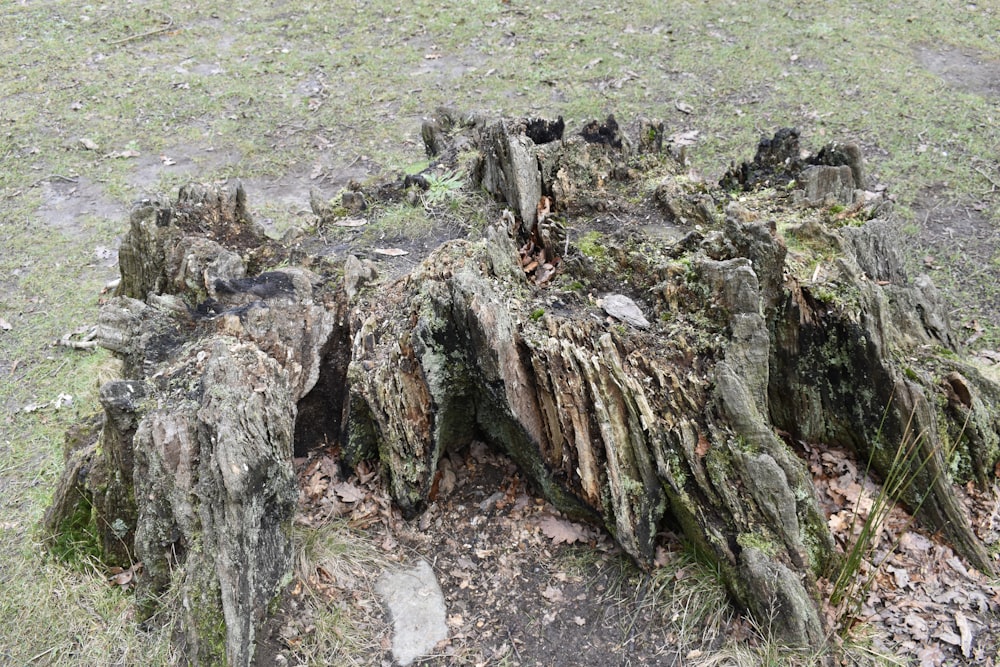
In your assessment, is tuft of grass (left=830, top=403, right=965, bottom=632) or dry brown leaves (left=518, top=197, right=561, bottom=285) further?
dry brown leaves (left=518, top=197, right=561, bottom=285)

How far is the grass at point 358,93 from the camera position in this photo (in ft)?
27.1

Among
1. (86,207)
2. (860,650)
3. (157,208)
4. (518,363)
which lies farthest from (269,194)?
(860,650)

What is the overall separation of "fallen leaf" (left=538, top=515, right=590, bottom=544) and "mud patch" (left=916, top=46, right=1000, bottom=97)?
9594 millimetres

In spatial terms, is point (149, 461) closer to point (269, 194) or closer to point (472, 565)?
point (472, 565)

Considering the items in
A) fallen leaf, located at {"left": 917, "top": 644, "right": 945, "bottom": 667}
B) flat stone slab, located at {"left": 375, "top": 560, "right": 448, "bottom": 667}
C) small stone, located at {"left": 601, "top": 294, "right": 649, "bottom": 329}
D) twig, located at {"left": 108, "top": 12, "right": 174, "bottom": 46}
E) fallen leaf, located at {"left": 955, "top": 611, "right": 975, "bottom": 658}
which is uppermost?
small stone, located at {"left": 601, "top": 294, "right": 649, "bottom": 329}

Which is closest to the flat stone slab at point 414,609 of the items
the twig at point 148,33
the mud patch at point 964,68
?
the mud patch at point 964,68

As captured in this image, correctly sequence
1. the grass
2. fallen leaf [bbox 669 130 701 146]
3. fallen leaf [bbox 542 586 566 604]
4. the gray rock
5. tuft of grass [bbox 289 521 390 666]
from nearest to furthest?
tuft of grass [bbox 289 521 390 666], fallen leaf [bbox 542 586 566 604], the gray rock, the grass, fallen leaf [bbox 669 130 701 146]

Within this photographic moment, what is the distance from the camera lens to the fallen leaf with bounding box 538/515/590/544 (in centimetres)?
426

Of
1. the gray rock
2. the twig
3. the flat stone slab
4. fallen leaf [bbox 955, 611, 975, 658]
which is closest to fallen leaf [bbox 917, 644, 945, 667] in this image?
fallen leaf [bbox 955, 611, 975, 658]

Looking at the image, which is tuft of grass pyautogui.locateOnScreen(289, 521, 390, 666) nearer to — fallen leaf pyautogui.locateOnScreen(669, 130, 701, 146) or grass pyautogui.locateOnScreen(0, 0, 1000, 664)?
grass pyautogui.locateOnScreen(0, 0, 1000, 664)

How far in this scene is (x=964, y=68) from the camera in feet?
35.7

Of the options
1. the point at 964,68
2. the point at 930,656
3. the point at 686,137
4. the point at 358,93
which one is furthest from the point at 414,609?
the point at 964,68

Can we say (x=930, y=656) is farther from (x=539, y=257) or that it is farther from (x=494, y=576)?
(x=539, y=257)

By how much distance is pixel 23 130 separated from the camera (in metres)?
10.7
